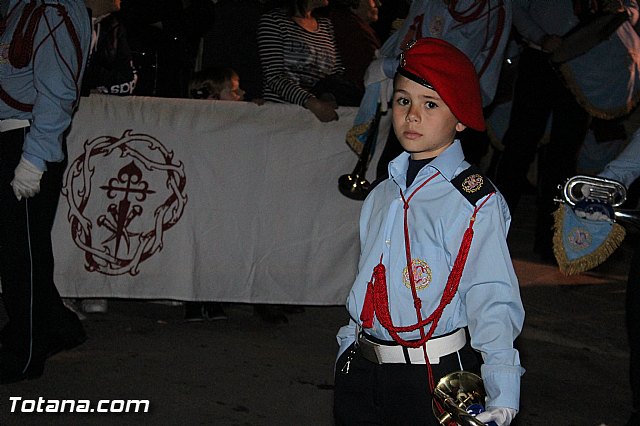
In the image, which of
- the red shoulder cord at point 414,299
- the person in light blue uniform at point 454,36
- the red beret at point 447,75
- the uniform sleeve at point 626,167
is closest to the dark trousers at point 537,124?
the person in light blue uniform at point 454,36

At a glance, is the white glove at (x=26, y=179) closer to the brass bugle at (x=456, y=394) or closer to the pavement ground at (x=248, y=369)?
the pavement ground at (x=248, y=369)

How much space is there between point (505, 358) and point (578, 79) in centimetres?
503

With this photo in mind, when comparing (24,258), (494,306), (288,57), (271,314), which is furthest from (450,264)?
(288,57)

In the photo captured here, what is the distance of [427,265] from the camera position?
306 cm

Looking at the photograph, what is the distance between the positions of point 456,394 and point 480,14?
3564mm

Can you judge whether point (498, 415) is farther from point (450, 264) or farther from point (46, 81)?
point (46, 81)

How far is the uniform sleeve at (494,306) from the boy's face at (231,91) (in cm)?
398

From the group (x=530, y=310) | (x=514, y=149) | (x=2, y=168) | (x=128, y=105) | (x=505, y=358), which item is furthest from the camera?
(x=514, y=149)

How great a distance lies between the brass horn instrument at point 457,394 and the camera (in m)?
2.82

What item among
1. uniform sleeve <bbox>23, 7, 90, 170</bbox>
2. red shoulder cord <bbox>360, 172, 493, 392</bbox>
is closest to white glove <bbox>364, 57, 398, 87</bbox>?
uniform sleeve <bbox>23, 7, 90, 170</bbox>

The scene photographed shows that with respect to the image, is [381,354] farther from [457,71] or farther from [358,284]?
[457,71]

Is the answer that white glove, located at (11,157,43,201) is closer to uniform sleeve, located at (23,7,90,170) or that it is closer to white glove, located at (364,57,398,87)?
uniform sleeve, located at (23,7,90,170)

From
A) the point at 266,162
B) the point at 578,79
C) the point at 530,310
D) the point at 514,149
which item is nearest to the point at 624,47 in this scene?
the point at 578,79

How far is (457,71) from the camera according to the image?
309 cm
